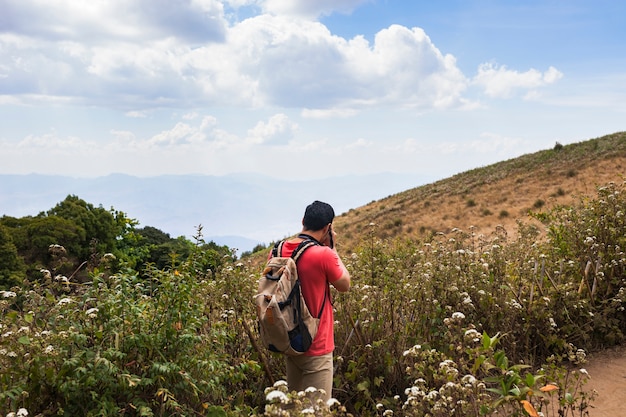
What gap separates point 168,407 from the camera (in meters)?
3.87

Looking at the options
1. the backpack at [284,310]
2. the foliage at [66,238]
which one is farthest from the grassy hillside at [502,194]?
the backpack at [284,310]

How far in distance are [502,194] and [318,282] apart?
2854 centimetres

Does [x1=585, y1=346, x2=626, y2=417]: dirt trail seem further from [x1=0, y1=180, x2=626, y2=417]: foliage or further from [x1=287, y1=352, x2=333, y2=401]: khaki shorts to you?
[x1=287, y1=352, x2=333, y2=401]: khaki shorts

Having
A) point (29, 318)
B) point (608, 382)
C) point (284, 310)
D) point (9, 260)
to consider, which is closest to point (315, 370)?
point (284, 310)

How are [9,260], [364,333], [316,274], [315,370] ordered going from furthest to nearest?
[9,260], [364,333], [315,370], [316,274]

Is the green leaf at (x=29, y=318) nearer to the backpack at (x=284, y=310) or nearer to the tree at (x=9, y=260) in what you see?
the backpack at (x=284, y=310)

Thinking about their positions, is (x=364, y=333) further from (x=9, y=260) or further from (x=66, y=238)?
(x=66, y=238)

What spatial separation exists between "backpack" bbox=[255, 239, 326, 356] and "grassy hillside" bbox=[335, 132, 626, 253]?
19383 millimetres

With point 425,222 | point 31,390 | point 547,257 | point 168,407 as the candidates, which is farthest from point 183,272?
point 425,222

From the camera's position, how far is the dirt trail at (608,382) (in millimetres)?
5371

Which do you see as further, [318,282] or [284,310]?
[318,282]

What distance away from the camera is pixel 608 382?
5.95 meters

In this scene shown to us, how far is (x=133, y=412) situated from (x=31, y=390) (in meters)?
0.63

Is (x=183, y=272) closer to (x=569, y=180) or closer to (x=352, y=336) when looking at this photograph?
(x=352, y=336)
